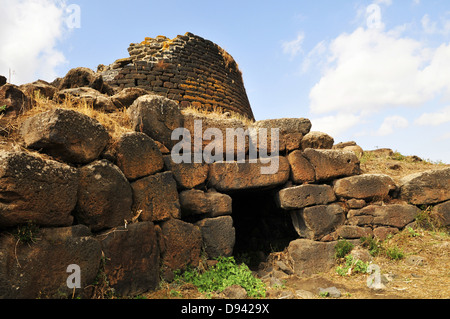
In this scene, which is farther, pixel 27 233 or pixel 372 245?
pixel 372 245

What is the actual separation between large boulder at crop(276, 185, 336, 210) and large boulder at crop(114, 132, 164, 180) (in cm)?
195

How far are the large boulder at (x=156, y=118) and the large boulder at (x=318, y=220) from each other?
225cm

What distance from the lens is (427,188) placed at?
4.84m

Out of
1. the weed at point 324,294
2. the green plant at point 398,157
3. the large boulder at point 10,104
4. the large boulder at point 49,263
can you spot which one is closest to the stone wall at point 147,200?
the large boulder at point 49,263

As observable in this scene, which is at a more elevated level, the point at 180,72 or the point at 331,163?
the point at 180,72

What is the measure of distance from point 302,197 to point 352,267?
1.17m

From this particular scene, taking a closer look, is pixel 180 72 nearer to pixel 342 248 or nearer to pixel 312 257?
pixel 312 257

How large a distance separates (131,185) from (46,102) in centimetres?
144

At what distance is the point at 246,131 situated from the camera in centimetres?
465

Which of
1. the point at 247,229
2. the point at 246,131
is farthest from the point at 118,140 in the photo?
the point at 247,229

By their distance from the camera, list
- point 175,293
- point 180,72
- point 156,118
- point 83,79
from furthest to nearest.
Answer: point 180,72 → point 83,79 → point 156,118 → point 175,293

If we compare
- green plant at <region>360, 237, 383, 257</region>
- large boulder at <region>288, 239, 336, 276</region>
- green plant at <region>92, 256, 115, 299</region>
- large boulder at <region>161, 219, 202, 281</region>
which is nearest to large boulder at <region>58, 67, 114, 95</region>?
large boulder at <region>161, 219, 202, 281</region>

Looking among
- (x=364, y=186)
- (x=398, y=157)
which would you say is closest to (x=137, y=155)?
(x=364, y=186)

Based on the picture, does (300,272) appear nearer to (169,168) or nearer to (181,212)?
(181,212)
